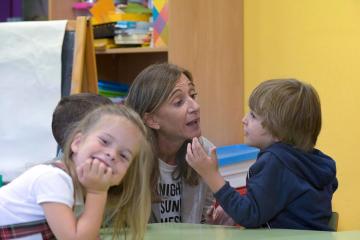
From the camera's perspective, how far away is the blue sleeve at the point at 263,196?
1.19 m

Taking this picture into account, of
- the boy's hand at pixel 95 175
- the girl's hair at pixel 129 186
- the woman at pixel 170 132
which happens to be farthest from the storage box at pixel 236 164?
the boy's hand at pixel 95 175

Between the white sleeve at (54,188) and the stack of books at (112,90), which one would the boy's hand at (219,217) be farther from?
the stack of books at (112,90)

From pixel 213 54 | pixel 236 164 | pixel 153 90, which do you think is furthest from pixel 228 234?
pixel 213 54

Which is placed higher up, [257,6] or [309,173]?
[257,6]

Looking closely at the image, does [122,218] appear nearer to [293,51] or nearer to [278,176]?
[278,176]

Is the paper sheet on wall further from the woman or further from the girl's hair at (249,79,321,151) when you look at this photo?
the girl's hair at (249,79,321,151)

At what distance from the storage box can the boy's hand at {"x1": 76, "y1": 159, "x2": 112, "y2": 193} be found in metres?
1.02

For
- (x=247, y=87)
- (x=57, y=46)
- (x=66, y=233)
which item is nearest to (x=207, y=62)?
(x=247, y=87)

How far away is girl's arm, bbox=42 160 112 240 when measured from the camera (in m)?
0.96

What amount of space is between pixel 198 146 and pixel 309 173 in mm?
244

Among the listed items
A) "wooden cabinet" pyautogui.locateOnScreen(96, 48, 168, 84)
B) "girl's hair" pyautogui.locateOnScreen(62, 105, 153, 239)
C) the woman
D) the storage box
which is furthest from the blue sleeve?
"wooden cabinet" pyautogui.locateOnScreen(96, 48, 168, 84)

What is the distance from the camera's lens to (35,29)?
6.31 ft

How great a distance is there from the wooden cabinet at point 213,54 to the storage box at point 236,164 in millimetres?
191

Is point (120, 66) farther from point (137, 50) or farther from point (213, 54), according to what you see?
point (213, 54)
